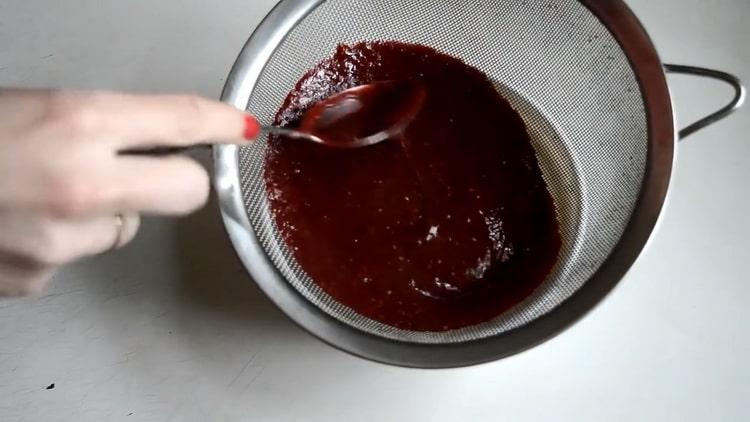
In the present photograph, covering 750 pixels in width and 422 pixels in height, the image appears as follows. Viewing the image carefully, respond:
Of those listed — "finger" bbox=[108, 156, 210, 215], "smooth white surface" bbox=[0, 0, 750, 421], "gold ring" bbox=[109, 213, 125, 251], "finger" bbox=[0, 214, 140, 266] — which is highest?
"finger" bbox=[108, 156, 210, 215]

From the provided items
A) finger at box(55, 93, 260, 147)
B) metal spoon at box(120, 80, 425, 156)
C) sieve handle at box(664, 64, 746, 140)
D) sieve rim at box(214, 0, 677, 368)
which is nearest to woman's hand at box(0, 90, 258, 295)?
finger at box(55, 93, 260, 147)

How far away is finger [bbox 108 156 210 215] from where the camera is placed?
24.2 inches

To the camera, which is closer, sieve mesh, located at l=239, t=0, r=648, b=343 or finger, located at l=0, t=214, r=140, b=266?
finger, located at l=0, t=214, r=140, b=266

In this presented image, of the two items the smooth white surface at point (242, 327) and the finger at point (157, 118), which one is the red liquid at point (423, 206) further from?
the finger at point (157, 118)

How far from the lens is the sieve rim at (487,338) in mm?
855

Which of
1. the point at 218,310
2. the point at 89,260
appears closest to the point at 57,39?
the point at 89,260

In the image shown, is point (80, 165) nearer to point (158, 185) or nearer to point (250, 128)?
point (158, 185)

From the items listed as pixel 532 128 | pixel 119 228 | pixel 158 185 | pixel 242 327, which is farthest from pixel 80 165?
pixel 532 128

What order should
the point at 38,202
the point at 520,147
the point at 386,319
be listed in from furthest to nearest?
the point at 520,147
the point at 386,319
the point at 38,202

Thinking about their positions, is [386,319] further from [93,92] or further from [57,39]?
→ [57,39]

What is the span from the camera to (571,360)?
3.35ft

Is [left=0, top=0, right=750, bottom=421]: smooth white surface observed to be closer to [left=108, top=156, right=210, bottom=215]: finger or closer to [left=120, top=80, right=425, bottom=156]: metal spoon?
[left=120, top=80, right=425, bottom=156]: metal spoon

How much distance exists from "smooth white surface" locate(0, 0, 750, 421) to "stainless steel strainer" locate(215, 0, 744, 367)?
0.38 feet

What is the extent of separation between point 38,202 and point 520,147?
0.70 metres
